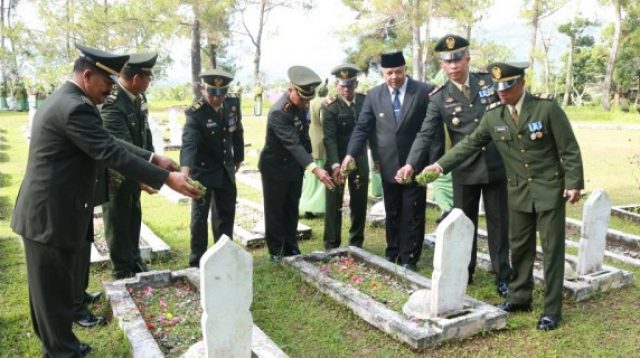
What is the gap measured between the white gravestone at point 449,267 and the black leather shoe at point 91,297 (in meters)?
2.53

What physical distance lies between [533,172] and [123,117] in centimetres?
322

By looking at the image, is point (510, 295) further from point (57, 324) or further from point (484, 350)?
point (57, 324)

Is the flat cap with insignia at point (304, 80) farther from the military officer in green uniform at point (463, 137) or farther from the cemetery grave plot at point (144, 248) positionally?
the cemetery grave plot at point (144, 248)

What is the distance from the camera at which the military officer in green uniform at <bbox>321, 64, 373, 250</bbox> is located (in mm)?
5723

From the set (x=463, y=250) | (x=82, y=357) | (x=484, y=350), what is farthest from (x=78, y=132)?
(x=484, y=350)

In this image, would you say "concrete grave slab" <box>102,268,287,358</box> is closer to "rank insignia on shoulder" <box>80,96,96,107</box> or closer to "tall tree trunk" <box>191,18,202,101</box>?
"rank insignia on shoulder" <box>80,96,96,107</box>

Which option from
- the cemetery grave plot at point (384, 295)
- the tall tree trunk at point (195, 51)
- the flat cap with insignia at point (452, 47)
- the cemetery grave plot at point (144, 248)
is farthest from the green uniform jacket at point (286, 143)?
the tall tree trunk at point (195, 51)

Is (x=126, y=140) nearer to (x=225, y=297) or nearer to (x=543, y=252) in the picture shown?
(x=225, y=297)

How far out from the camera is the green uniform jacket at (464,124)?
4.45 m

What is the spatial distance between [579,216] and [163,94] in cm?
3766

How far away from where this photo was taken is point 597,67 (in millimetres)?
43531

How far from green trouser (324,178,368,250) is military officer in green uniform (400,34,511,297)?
47.1 inches

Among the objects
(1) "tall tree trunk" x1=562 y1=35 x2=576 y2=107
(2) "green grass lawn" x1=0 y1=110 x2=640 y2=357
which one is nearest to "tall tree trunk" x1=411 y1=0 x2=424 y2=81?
(1) "tall tree trunk" x1=562 y1=35 x2=576 y2=107

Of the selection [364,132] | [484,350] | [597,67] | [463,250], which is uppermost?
[597,67]
